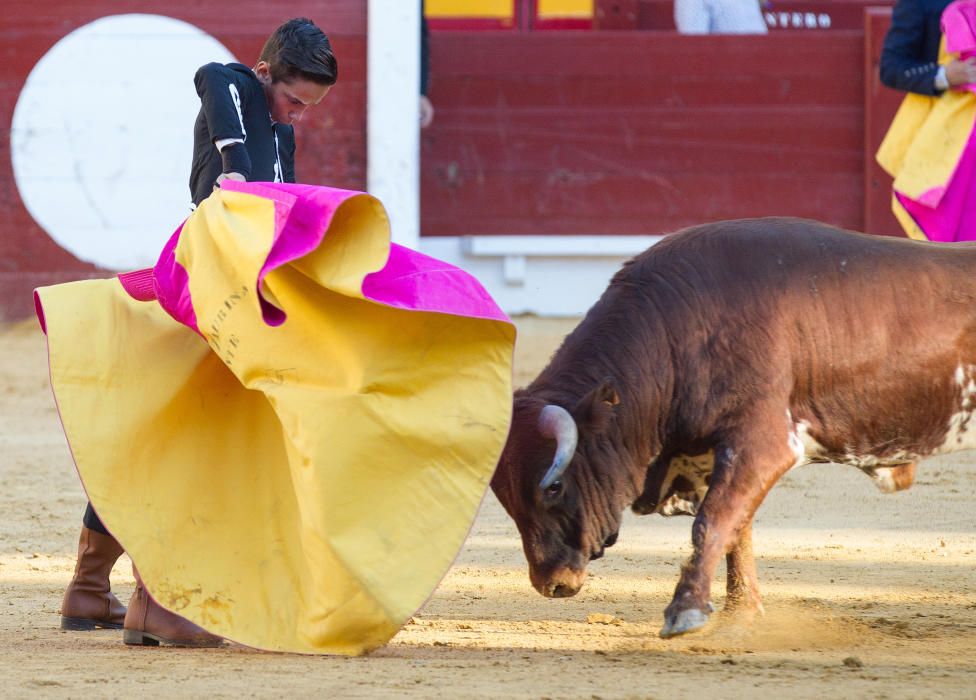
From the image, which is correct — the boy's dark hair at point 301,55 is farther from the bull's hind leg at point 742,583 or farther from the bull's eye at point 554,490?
the bull's hind leg at point 742,583

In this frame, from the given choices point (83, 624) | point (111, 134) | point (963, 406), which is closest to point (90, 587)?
point (83, 624)

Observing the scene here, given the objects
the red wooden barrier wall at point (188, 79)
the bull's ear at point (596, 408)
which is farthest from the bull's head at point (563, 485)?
the red wooden barrier wall at point (188, 79)

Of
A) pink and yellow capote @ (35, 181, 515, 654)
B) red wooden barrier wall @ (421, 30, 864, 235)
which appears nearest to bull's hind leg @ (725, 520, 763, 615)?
pink and yellow capote @ (35, 181, 515, 654)

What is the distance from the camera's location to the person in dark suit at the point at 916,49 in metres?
4.95

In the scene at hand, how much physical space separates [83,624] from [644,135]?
5.63 metres

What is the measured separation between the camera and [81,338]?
10.4 feet

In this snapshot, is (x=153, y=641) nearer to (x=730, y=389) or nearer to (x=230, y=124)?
(x=230, y=124)

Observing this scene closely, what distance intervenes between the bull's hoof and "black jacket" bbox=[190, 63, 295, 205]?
4.26 feet

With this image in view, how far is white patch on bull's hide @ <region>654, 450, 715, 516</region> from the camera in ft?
11.5

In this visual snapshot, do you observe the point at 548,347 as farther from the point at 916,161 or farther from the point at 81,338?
the point at 81,338

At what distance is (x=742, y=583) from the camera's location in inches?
138

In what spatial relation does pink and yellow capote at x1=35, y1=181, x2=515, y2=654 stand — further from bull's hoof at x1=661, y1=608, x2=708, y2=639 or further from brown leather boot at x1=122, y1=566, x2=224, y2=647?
bull's hoof at x1=661, y1=608, x2=708, y2=639

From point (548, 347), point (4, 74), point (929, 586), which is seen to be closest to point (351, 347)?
point (929, 586)

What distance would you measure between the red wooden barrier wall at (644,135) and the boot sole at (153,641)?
17.7 ft
